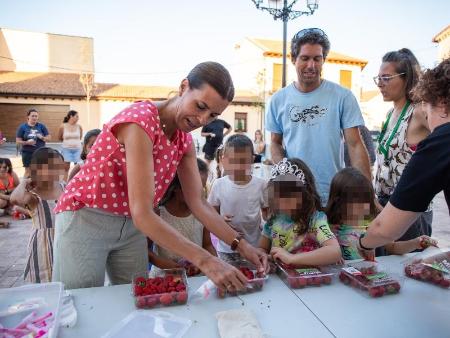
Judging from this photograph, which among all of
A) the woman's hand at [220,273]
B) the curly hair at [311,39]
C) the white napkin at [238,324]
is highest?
the curly hair at [311,39]

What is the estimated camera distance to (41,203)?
2.13 metres

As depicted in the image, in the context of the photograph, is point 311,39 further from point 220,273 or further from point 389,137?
point 220,273

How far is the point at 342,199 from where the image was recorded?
6.39ft

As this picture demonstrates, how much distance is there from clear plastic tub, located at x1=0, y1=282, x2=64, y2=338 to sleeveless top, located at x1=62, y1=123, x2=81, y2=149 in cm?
558

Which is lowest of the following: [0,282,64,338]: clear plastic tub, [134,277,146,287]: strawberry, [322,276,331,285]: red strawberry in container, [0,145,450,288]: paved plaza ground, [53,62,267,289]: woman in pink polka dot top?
[0,145,450,288]: paved plaza ground

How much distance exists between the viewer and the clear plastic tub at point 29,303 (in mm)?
1086

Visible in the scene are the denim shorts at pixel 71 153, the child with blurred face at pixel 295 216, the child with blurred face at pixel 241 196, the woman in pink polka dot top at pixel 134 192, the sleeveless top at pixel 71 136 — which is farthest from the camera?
the denim shorts at pixel 71 153

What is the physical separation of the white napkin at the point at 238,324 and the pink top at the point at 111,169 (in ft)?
1.86

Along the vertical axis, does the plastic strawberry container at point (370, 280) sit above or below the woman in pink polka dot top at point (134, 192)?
below

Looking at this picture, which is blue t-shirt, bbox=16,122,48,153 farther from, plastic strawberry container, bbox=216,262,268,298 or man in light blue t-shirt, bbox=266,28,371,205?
plastic strawberry container, bbox=216,262,268,298

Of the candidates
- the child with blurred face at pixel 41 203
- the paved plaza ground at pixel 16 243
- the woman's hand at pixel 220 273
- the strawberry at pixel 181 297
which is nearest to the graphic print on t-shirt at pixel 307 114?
the woman's hand at pixel 220 273

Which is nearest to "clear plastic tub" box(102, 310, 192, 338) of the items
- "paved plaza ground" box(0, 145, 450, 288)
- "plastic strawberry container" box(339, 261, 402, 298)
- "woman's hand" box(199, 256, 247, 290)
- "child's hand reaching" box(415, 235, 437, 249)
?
"woman's hand" box(199, 256, 247, 290)

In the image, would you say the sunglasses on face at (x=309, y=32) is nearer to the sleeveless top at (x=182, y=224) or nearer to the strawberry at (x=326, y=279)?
the sleeveless top at (x=182, y=224)

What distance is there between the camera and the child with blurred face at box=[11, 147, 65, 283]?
1955mm
